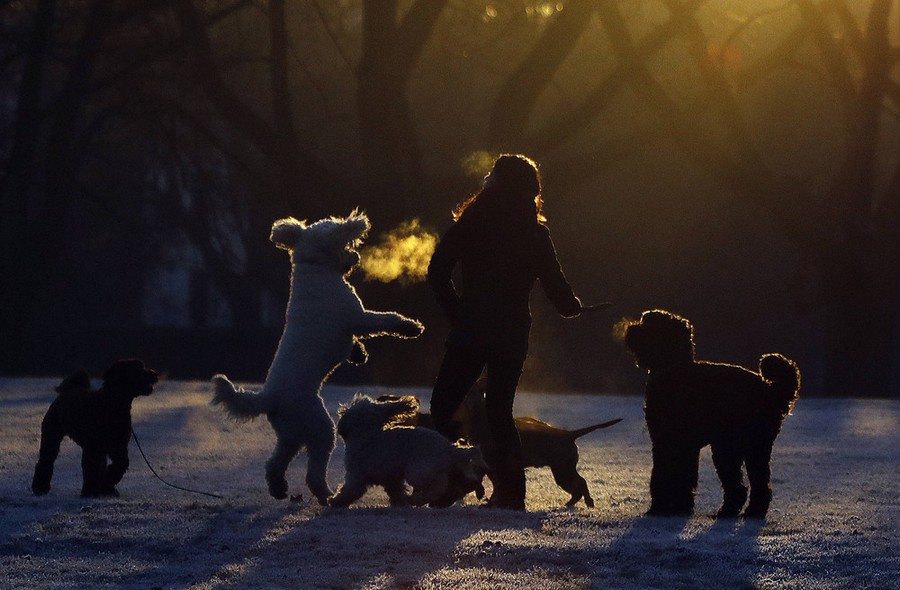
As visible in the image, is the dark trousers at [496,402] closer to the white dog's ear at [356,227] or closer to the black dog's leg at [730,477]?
the white dog's ear at [356,227]

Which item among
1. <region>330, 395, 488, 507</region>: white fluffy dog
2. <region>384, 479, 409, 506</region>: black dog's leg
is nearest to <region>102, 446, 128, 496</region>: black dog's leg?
<region>330, 395, 488, 507</region>: white fluffy dog

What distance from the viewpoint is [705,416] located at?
774cm

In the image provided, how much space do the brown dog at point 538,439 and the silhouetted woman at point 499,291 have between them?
39 centimetres

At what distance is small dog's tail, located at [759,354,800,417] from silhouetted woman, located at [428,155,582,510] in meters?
1.06

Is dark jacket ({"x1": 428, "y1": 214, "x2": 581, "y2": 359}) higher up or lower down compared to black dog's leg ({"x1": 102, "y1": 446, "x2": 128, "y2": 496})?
higher up

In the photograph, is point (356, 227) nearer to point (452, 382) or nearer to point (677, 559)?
point (452, 382)

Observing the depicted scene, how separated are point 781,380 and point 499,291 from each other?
1563mm

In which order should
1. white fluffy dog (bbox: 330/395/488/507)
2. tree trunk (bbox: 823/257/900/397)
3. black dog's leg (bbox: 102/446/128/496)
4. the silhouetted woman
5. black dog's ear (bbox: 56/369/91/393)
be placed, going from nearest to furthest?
white fluffy dog (bbox: 330/395/488/507) → the silhouetted woman → black dog's leg (bbox: 102/446/128/496) → black dog's ear (bbox: 56/369/91/393) → tree trunk (bbox: 823/257/900/397)

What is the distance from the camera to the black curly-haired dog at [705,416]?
25.4ft

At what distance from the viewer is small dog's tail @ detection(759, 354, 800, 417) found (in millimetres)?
7793

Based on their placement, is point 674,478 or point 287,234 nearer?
point 674,478

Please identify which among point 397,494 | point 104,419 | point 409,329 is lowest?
point 397,494

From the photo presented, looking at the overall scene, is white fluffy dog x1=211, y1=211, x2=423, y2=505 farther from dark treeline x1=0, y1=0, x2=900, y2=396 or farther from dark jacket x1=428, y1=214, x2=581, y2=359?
dark treeline x1=0, y1=0, x2=900, y2=396

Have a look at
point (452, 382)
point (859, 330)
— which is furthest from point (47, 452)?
point (859, 330)
